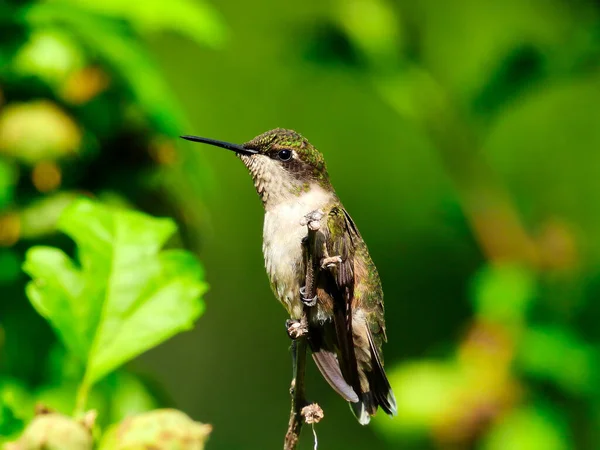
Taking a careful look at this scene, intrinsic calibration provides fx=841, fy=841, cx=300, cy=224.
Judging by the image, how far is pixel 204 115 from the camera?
5023mm

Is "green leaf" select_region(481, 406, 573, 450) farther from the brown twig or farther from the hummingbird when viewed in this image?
the brown twig

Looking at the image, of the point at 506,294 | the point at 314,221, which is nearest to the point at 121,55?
the point at 314,221

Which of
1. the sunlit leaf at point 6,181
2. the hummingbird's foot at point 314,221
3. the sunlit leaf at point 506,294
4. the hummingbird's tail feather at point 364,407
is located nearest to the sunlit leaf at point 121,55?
the sunlit leaf at point 6,181

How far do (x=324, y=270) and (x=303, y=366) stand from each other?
6.5 inches

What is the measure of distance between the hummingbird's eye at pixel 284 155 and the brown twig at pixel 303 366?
0.51m

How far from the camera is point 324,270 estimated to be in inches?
55.2

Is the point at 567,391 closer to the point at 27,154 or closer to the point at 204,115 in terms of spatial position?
the point at 27,154

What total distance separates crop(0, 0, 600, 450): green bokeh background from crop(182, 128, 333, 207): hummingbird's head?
0.68 feet

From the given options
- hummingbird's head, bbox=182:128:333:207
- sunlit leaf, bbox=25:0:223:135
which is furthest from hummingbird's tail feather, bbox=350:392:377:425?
sunlit leaf, bbox=25:0:223:135

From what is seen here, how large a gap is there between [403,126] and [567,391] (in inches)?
110

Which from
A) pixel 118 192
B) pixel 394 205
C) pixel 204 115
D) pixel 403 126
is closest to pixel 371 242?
pixel 394 205

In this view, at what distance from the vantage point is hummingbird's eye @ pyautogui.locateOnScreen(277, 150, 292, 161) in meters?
1.92

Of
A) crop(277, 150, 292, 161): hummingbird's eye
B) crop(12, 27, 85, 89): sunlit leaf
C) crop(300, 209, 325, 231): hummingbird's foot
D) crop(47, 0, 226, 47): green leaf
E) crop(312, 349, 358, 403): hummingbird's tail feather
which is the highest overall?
crop(47, 0, 226, 47): green leaf

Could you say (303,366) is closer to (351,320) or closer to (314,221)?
(314,221)
